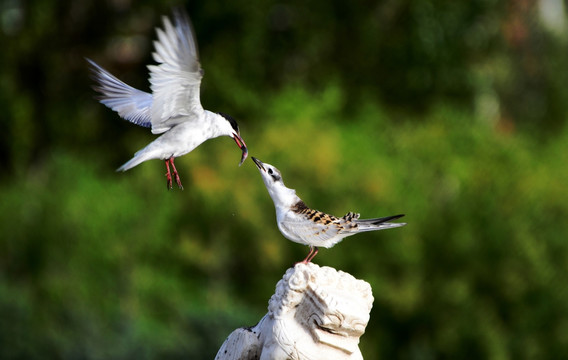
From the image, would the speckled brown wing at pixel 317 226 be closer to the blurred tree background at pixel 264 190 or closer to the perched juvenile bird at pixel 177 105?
the perched juvenile bird at pixel 177 105

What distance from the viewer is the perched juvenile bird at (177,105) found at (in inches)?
219

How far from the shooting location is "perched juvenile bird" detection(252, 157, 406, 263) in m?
6.07

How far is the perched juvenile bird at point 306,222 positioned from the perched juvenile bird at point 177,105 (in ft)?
1.45

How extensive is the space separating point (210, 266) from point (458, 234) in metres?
4.24

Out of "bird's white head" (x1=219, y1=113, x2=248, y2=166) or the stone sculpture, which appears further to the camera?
the stone sculpture

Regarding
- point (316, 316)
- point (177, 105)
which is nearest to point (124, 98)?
point (177, 105)

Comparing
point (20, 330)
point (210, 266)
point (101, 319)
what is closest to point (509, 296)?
point (210, 266)

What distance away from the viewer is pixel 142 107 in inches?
245

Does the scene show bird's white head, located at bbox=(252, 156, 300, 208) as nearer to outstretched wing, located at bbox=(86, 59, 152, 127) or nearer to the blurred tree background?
outstretched wing, located at bbox=(86, 59, 152, 127)

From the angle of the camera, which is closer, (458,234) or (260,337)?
(260,337)

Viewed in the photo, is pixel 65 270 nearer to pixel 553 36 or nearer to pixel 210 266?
pixel 210 266

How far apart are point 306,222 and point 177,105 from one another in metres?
0.97

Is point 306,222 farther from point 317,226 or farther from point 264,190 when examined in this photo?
point 264,190

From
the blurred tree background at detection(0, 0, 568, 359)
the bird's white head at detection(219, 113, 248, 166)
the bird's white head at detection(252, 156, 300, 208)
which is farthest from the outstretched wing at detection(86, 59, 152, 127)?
the blurred tree background at detection(0, 0, 568, 359)
